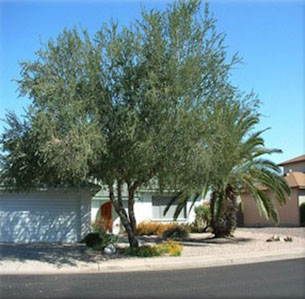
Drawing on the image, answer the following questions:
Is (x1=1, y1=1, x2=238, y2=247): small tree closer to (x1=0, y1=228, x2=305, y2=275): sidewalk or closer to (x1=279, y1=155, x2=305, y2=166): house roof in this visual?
(x1=0, y1=228, x2=305, y2=275): sidewalk

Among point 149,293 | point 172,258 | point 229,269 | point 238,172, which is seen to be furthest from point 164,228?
point 149,293

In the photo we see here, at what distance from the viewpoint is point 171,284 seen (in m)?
10.7

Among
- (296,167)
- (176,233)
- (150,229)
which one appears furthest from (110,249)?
(296,167)

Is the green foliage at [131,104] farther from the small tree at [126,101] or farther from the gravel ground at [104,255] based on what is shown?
the gravel ground at [104,255]

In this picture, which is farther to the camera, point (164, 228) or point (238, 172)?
point (164, 228)

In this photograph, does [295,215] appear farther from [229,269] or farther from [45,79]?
[45,79]

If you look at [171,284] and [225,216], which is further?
[225,216]

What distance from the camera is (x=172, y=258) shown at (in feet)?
49.7

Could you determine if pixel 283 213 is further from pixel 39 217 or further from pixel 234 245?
pixel 39 217

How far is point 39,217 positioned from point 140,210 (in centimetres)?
810

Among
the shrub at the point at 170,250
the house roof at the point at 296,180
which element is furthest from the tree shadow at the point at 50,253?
the house roof at the point at 296,180

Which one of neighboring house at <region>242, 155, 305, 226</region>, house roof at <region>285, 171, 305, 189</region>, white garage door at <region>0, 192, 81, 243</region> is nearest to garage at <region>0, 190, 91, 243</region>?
white garage door at <region>0, 192, 81, 243</region>

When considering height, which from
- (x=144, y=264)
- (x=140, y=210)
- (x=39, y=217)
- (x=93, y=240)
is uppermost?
(x=140, y=210)

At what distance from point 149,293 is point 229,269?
4.44 meters
